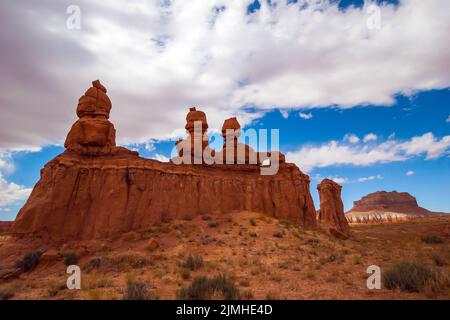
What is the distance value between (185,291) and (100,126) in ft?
66.0

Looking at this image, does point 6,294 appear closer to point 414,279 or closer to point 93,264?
point 93,264

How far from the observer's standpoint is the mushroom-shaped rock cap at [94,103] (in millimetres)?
25750

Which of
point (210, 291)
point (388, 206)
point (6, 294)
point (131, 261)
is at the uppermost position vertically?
point (388, 206)

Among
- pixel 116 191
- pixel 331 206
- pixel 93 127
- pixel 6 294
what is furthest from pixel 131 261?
pixel 331 206

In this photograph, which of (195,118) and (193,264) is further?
(195,118)

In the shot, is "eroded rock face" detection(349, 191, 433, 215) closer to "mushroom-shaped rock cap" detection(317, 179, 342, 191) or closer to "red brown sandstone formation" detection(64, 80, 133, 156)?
"mushroom-shaped rock cap" detection(317, 179, 342, 191)

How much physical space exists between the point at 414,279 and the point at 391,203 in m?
161

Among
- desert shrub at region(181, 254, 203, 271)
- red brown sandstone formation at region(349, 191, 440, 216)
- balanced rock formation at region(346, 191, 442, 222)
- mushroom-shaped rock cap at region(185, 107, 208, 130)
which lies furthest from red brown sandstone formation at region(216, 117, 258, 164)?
red brown sandstone formation at region(349, 191, 440, 216)

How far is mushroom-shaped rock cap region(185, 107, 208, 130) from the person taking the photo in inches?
1387

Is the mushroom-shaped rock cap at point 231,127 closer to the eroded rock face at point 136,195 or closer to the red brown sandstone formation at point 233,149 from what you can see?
the red brown sandstone formation at point 233,149

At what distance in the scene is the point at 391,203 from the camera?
146m

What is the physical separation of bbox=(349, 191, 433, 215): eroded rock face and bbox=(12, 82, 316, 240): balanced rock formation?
436ft

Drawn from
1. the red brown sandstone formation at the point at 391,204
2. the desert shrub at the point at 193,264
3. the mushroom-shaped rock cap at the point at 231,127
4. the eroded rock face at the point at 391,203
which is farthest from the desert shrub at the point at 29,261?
the red brown sandstone formation at the point at 391,204
